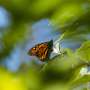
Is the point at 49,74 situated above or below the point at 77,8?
below

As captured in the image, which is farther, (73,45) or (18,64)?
(73,45)

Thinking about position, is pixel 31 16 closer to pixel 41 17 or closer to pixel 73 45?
pixel 41 17

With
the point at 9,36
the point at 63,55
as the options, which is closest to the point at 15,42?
the point at 9,36

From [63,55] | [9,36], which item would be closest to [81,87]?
[63,55]
